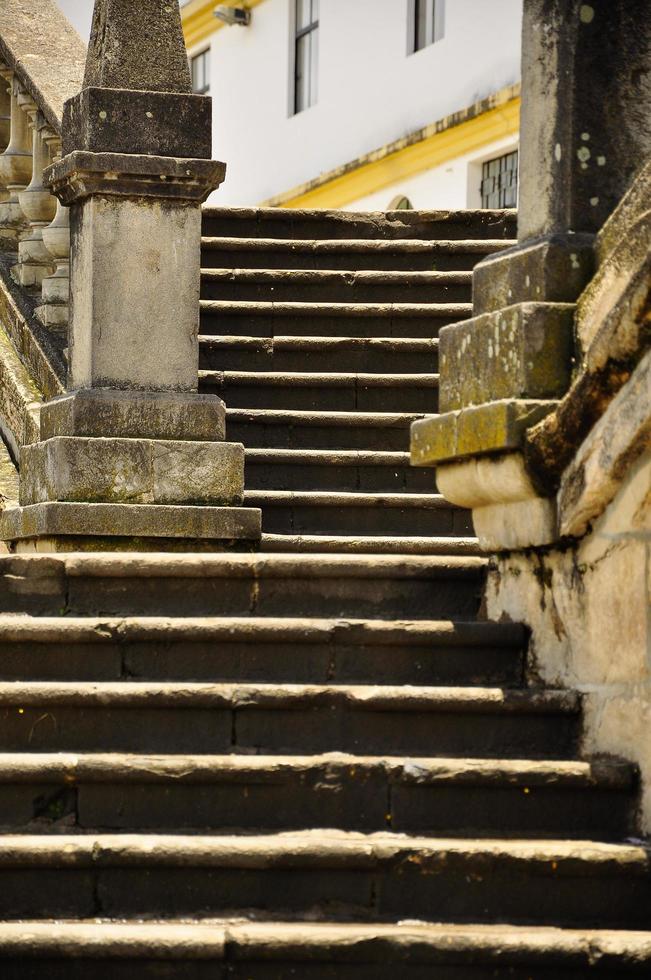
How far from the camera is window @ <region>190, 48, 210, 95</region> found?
22750 millimetres

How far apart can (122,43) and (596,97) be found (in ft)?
6.40

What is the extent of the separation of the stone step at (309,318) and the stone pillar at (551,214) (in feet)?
7.63

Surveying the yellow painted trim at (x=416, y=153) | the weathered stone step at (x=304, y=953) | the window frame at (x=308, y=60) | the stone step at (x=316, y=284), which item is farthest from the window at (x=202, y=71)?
the weathered stone step at (x=304, y=953)

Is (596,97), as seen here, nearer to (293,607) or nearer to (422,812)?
(293,607)

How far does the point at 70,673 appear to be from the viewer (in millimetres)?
5508

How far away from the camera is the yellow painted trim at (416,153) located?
595 inches

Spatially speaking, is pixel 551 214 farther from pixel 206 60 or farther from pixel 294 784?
pixel 206 60

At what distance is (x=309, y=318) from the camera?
809 cm

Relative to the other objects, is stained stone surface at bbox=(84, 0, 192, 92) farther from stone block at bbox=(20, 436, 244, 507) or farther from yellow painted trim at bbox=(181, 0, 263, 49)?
yellow painted trim at bbox=(181, 0, 263, 49)

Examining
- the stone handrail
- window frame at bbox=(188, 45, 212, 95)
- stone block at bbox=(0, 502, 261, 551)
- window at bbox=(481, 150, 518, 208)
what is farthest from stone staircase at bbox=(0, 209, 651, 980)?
window frame at bbox=(188, 45, 212, 95)

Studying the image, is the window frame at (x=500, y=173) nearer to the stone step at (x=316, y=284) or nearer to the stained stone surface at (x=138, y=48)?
the stone step at (x=316, y=284)

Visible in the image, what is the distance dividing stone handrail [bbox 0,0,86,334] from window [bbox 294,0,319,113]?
1105cm

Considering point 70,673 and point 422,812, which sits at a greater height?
point 70,673

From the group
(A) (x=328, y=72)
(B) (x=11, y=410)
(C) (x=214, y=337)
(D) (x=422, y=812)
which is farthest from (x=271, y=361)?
(A) (x=328, y=72)
